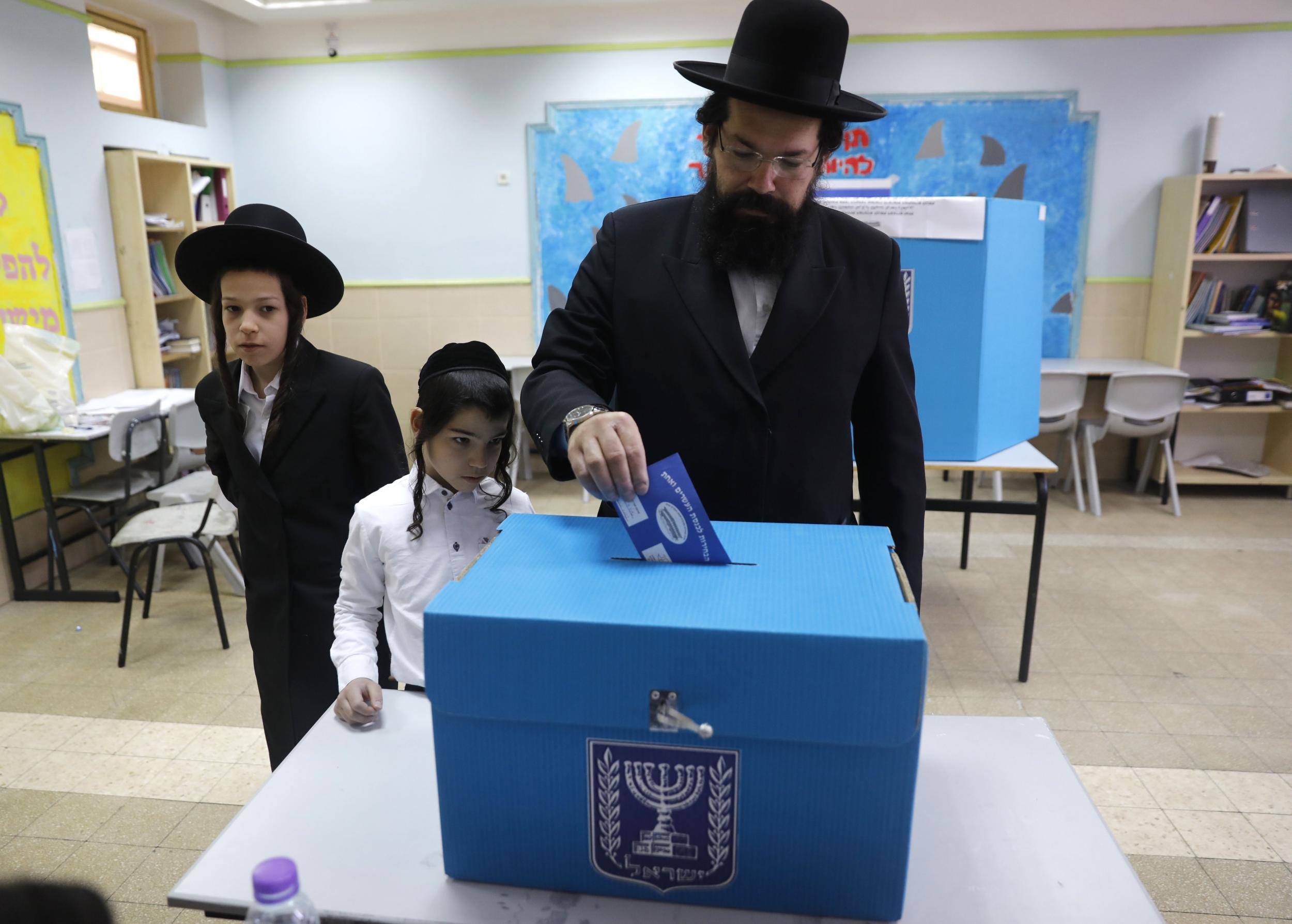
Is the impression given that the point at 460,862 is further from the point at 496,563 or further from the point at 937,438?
the point at 937,438

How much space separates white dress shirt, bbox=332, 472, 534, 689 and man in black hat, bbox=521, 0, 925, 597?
370 millimetres

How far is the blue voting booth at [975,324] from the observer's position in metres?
2.61

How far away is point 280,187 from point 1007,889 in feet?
21.2

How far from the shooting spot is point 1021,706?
302 cm

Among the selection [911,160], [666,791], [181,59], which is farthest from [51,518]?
[911,160]

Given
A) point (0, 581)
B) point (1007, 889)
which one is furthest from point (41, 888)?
point (0, 581)

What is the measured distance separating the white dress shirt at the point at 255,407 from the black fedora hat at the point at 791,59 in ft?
3.75

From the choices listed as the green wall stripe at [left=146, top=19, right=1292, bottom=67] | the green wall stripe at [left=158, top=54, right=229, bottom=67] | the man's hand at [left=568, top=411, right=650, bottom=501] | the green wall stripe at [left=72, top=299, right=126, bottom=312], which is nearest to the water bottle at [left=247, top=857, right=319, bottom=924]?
the man's hand at [left=568, top=411, right=650, bottom=501]

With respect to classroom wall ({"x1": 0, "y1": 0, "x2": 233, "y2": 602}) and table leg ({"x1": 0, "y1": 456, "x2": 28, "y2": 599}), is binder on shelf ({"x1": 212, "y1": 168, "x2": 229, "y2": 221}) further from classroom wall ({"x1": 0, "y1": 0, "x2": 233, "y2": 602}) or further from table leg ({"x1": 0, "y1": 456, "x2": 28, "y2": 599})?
table leg ({"x1": 0, "y1": 456, "x2": 28, "y2": 599})

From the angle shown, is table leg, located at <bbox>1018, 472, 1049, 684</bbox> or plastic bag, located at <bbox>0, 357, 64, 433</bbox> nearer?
table leg, located at <bbox>1018, 472, 1049, 684</bbox>

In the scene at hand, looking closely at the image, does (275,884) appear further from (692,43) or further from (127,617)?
(692,43)

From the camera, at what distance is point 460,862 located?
0.86 m

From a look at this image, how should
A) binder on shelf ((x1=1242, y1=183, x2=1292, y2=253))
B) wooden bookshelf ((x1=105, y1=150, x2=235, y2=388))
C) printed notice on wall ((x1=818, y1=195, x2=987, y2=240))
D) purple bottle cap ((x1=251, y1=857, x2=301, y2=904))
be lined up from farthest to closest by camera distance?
1. binder on shelf ((x1=1242, y1=183, x2=1292, y2=253))
2. wooden bookshelf ((x1=105, y1=150, x2=235, y2=388))
3. printed notice on wall ((x1=818, y1=195, x2=987, y2=240))
4. purple bottle cap ((x1=251, y1=857, x2=301, y2=904))

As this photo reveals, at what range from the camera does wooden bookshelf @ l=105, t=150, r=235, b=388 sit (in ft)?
15.4
